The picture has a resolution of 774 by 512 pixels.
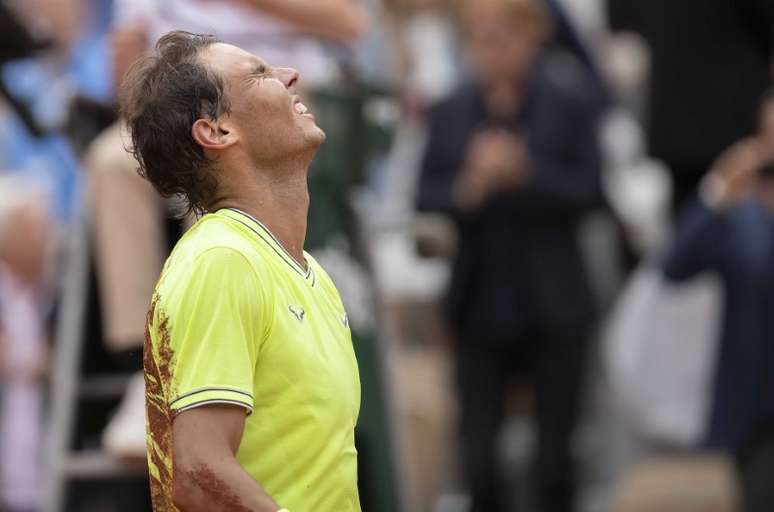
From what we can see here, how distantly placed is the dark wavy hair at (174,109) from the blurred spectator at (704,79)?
3.71 metres

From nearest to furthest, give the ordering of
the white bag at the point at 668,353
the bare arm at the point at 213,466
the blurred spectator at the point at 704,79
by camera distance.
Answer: the bare arm at the point at 213,466
the white bag at the point at 668,353
the blurred spectator at the point at 704,79

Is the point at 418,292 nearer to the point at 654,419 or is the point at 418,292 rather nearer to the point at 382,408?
the point at 654,419

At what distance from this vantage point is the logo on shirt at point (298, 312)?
2.18m

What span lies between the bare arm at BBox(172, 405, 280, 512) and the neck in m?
0.31

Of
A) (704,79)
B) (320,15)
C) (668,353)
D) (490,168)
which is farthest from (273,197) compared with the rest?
(490,168)

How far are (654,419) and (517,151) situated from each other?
45.3 inches

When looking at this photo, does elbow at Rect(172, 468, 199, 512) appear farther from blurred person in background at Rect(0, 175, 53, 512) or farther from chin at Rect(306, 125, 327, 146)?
blurred person in background at Rect(0, 175, 53, 512)

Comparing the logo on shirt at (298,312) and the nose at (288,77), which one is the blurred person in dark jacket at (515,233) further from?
the logo on shirt at (298,312)

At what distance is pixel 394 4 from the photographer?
8.92 metres

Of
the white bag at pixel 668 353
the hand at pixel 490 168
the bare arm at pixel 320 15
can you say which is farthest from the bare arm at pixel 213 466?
the hand at pixel 490 168

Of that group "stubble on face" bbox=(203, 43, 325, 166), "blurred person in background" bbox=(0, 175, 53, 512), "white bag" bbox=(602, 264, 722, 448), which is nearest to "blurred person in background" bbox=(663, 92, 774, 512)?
"white bag" bbox=(602, 264, 722, 448)

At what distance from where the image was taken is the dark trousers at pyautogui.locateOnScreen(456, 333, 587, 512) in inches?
243

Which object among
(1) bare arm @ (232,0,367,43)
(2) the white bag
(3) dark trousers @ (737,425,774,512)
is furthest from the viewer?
(2) the white bag

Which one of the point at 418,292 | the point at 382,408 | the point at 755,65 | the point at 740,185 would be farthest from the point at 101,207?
the point at 418,292
